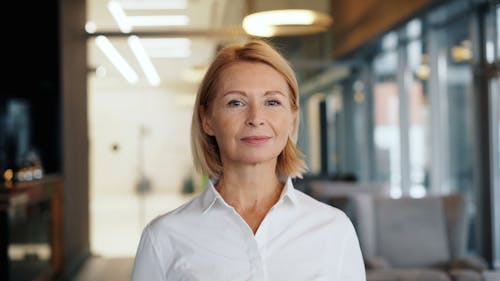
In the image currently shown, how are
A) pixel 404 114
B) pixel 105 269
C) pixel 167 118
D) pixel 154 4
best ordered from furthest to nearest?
pixel 404 114, pixel 154 4, pixel 167 118, pixel 105 269

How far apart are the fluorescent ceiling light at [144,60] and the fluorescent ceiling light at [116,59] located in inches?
5.1

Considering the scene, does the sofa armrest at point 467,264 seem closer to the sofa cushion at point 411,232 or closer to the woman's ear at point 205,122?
the sofa cushion at point 411,232

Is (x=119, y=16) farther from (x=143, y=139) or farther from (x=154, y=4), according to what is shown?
(x=143, y=139)

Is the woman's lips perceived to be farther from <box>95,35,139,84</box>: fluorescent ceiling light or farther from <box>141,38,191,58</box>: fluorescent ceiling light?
<box>141,38,191,58</box>: fluorescent ceiling light

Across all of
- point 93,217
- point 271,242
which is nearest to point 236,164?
point 271,242

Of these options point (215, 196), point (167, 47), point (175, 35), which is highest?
point (175, 35)

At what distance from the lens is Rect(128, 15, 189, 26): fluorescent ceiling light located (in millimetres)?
7020

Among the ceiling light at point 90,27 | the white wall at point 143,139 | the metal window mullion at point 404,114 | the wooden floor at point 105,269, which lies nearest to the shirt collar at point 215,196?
the wooden floor at point 105,269

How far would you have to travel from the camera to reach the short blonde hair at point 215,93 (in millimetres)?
1349

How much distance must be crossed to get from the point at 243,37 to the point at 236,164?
18.7 feet

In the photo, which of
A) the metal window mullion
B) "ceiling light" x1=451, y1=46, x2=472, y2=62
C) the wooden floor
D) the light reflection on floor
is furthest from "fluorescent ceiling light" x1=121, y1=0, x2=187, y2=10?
the metal window mullion

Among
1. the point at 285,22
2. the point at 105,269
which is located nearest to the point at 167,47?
the point at 285,22

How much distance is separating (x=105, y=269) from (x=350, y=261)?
5.61 m

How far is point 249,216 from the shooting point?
138 centimetres
